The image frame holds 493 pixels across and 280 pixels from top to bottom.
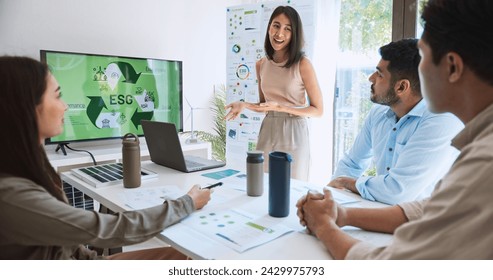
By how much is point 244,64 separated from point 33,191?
3.10 metres

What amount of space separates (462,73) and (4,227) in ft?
3.66

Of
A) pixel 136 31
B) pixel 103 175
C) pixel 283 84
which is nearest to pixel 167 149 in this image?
pixel 103 175

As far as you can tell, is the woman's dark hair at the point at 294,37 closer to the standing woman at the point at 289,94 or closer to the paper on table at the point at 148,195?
the standing woman at the point at 289,94

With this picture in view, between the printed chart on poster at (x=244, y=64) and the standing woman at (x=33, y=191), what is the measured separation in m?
2.83

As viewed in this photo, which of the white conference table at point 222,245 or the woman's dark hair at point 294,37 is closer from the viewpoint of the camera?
the white conference table at point 222,245

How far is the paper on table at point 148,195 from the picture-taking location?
1.29 meters

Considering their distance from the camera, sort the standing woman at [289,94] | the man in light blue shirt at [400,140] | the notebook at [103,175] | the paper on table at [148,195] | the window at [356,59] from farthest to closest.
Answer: the window at [356,59]
the standing woman at [289,94]
the notebook at [103,175]
the man in light blue shirt at [400,140]
the paper on table at [148,195]

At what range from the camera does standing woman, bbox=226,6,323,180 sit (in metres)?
2.41

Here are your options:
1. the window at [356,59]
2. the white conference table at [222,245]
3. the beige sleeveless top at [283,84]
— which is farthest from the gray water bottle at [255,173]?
the window at [356,59]

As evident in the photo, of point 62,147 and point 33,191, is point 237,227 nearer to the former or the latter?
point 33,191

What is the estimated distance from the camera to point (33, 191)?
89 cm

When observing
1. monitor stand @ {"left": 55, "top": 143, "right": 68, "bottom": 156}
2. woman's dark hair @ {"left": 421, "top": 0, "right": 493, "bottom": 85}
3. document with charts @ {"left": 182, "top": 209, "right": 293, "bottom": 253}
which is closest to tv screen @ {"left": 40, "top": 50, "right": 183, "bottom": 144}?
monitor stand @ {"left": 55, "top": 143, "right": 68, "bottom": 156}

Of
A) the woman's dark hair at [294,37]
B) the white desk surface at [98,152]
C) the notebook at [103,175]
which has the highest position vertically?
the woman's dark hair at [294,37]
